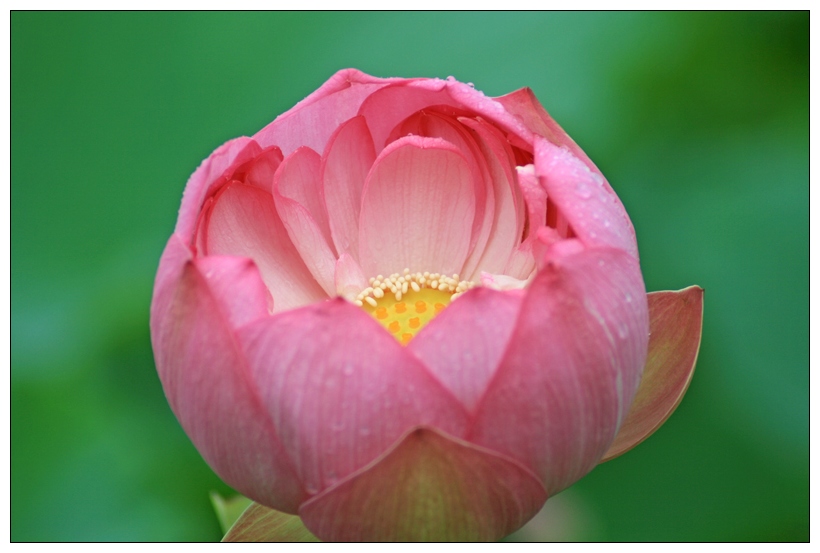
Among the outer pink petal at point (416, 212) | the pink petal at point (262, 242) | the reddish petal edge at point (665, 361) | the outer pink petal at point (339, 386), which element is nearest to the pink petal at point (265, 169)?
the pink petal at point (262, 242)

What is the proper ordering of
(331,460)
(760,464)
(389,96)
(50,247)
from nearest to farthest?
(331,460) → (389,96) → (760,464) → (50,247)

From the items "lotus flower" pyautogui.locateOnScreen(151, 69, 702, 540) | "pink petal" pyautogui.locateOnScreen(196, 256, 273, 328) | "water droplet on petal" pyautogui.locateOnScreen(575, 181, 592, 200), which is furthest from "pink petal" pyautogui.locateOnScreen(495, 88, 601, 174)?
"pink petal" pyautogui.locateOnScreen(196, 256, 273, 328)

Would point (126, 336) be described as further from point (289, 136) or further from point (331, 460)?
point (331, 460)

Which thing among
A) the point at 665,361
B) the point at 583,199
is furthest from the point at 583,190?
the point at 665,361

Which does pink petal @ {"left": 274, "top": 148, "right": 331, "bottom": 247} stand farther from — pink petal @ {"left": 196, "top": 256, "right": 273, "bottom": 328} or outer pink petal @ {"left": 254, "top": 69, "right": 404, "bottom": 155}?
pink petal @ {"left": 196, "top": 256, "right": 273, "bottom": 328}

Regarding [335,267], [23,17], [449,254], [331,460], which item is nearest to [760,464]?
[449,254]

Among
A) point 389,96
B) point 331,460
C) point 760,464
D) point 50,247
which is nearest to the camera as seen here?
point 331,460

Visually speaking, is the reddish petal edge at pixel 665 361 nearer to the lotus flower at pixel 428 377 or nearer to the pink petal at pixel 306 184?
the lotus flower at pixel 428 377
